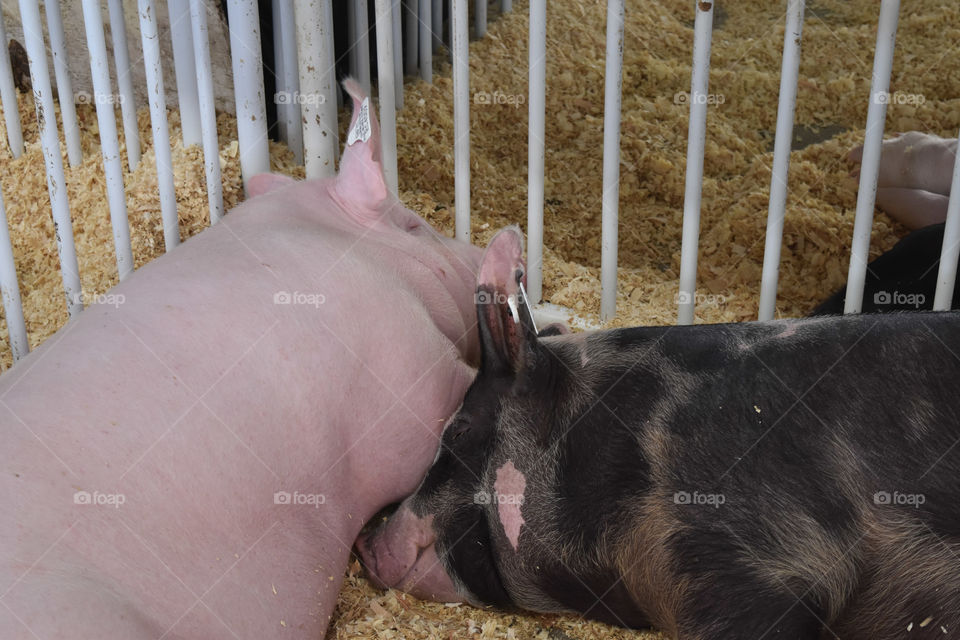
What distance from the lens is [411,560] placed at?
1.66 meters

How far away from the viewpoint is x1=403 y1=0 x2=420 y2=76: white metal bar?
3.39m

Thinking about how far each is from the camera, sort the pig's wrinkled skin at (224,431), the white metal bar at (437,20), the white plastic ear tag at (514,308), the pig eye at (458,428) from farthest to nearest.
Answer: the white metal bar at (437,20) < the pig eye at (458,428) < the white plastic ear tag at (514,308) < the pig's wrinkled skin at (224,431)

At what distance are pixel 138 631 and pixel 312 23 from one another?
4.58 feet

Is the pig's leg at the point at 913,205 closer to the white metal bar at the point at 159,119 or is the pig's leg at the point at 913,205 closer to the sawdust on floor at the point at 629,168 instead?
the sawdust on floor at the point at 629,168

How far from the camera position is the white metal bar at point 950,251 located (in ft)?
6.22

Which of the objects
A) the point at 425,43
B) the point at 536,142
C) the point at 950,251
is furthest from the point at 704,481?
the point at 425,43

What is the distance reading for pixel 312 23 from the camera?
2.22 meters

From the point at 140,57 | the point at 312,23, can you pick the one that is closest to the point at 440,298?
the point at 312,23

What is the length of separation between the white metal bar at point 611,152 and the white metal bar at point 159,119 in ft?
3.12

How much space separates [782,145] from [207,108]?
1.21 metres

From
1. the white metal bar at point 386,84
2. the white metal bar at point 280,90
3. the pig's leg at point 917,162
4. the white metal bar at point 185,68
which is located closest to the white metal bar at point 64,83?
the white metal bar at point 185,68

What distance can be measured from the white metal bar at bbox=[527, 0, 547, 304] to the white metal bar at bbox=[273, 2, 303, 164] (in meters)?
0.54

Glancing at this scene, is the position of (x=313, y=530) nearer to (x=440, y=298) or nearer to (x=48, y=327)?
(x=440, y=298)

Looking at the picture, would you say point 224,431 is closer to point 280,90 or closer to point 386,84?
point 386,84
